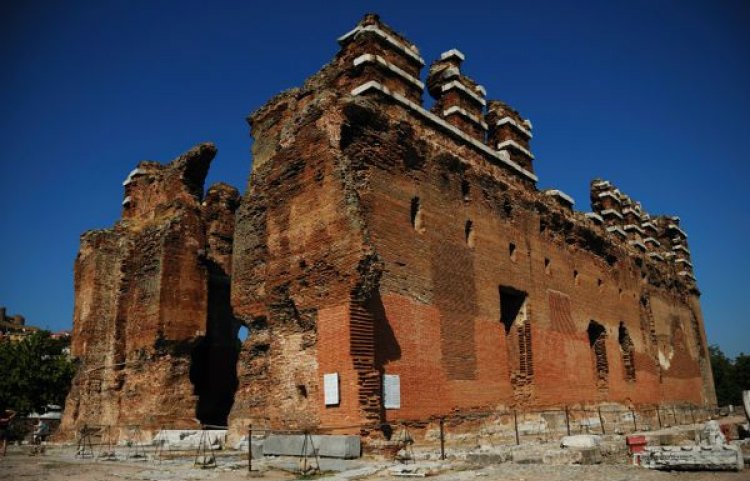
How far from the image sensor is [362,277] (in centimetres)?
1100

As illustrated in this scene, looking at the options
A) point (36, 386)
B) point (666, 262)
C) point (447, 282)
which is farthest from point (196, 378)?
point (666, 262)

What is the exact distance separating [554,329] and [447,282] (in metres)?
5.73

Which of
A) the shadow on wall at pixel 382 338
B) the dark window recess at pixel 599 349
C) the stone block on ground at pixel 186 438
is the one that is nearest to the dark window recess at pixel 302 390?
the shadow on wall at pixel 382 338

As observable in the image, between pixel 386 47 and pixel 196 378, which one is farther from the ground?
pixel 386 47

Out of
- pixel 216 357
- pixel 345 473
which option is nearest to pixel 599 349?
pixel 216 357

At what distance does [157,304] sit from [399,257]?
302 inches

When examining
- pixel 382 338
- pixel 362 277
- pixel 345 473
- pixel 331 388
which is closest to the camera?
pixel 345 473

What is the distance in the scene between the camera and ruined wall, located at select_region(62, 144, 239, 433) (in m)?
16.5

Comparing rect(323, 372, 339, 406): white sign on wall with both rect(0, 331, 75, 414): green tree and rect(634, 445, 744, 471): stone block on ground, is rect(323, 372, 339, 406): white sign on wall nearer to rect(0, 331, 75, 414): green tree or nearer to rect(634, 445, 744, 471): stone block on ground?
rect(634, 445, 744, 471): stone block on ground

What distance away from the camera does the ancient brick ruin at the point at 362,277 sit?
38.3 feet

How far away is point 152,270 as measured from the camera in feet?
57.0

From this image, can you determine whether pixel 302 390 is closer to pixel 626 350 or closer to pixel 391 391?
pixel 391 391

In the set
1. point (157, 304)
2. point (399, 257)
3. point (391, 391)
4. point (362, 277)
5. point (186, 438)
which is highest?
point (399, 257)

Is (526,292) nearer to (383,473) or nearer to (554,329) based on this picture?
(554,329)
